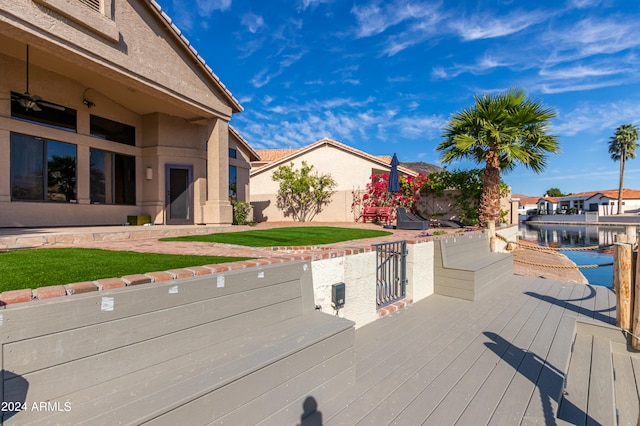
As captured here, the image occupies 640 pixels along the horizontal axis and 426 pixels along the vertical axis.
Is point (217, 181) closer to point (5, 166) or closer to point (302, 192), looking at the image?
point (5, 166)

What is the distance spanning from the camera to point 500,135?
9367 millimetres

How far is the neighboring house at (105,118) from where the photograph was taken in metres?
6.27

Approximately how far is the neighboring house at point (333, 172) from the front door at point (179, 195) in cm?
650

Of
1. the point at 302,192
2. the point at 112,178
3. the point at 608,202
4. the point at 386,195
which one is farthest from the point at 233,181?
the point at 608,202

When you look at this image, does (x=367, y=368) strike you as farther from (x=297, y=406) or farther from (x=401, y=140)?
(x=401, y=140)

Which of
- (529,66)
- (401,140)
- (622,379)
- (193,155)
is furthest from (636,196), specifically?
(193,155)

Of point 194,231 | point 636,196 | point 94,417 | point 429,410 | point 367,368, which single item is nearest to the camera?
point 94,417

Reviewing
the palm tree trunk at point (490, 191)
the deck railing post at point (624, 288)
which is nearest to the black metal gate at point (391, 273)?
the deck railing post at point (624, 288)

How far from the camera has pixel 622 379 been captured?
3.51 m

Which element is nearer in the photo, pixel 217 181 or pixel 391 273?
pixel 391 273

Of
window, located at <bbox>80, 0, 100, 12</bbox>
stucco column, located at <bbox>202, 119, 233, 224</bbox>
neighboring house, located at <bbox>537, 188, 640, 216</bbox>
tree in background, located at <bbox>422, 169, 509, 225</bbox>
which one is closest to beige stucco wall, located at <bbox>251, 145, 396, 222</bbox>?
tree in background, located at <bbox>422, 169, 509, 225</bbox>

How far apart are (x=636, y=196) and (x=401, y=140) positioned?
44358 mm

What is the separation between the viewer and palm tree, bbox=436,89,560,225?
9.48 meters

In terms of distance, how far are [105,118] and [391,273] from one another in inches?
407
